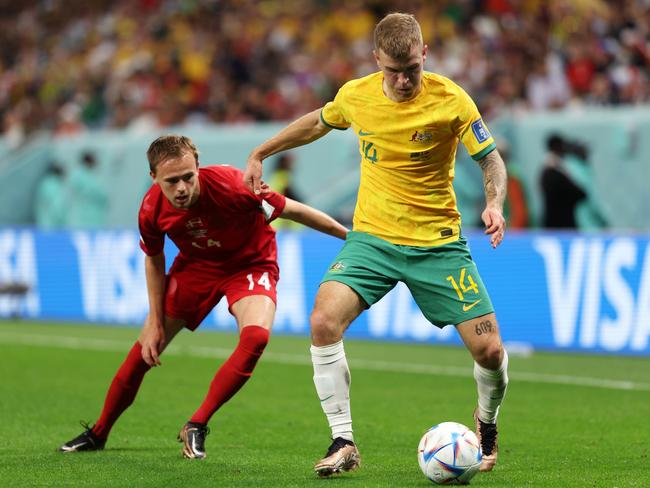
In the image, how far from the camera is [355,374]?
12.4 metres

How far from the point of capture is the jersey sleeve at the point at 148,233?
7281mm

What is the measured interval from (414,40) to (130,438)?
3.40 metres

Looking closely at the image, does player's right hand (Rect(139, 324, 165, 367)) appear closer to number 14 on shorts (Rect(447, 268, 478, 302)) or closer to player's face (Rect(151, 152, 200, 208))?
player's face (Rect(151, 152, 200, 208))

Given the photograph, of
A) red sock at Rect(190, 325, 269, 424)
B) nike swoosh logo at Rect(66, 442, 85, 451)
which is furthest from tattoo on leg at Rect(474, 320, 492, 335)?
nike swoosh logo at Rect(66, 442, 85, 451)

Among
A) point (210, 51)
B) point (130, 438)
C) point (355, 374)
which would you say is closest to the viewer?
point (130, 438)

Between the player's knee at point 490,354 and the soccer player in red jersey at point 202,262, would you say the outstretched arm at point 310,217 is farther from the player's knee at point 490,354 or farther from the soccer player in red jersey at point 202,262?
the player's knee at point 490,354

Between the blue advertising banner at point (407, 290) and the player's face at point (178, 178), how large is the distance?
23.3ft

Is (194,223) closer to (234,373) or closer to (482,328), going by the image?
(234,373)

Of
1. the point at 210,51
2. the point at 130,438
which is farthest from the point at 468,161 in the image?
the point at 130,438

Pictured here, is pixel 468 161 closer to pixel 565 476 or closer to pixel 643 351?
pixel 643 351

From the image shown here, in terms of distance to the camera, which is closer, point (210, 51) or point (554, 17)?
point (554, 17)

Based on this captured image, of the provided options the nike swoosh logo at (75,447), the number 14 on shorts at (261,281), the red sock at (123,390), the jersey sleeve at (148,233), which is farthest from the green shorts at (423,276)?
the nike swoosh logo at (75,447)

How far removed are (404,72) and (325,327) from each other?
1329 millimetres

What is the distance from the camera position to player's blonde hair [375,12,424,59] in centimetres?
619
